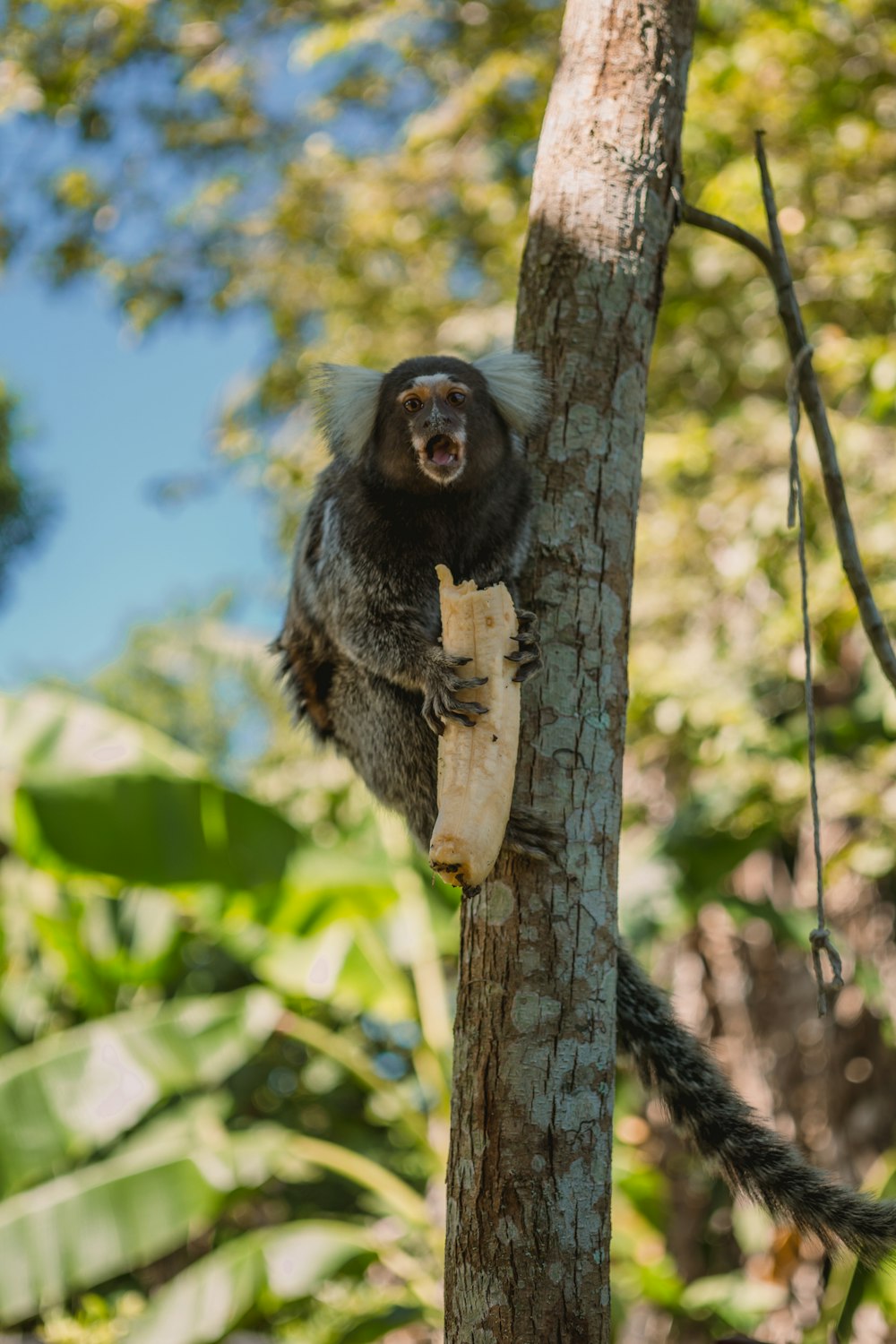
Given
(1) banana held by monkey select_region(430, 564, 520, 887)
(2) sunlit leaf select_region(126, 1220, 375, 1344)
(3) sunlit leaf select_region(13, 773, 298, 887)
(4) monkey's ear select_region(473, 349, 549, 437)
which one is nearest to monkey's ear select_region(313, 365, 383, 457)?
(4) monkey's ear select_region(473, 349, 549, 437)

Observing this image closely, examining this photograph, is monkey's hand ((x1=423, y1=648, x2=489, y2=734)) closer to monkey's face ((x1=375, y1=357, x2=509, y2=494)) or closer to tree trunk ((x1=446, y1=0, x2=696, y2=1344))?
tree trunk ((x1=446, y1=0, x2=696, y2=1344))

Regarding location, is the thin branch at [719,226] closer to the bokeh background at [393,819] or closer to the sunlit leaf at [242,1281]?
the bokeh background at [393,819]

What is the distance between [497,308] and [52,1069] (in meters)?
4.41

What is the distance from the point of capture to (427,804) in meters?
2.92

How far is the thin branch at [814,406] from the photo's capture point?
8.22 feet

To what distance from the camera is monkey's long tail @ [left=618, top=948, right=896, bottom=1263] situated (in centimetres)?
203

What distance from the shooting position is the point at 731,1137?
2285mm

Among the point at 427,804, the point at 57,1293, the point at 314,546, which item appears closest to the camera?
the point at 427,804

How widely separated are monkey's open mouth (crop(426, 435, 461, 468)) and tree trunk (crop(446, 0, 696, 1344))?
49 centimetres

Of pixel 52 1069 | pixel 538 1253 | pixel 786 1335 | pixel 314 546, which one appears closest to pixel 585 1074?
pixel 538 1253

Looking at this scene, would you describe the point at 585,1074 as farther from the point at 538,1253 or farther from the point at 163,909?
the point at 163,909

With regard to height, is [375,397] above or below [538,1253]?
above

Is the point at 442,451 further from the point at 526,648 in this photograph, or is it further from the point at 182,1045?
the point at 182,1045

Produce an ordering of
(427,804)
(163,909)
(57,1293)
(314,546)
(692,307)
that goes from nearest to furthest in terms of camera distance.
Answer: (427,804) → (314,546) → (57,1293) → (692,307) → (163,909)
